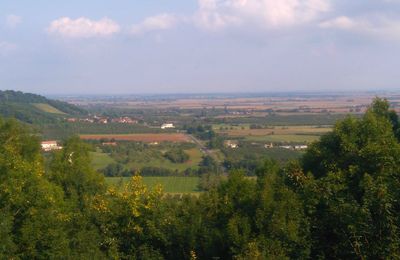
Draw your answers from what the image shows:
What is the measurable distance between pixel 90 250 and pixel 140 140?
63.1 m

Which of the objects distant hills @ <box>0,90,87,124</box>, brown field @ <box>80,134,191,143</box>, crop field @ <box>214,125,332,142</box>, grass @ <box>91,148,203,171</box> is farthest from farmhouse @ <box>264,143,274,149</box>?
distant hills @ <box>0,90,87,124</box>

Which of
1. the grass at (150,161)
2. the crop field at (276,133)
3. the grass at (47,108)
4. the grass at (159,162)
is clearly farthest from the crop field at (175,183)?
the grass at (47,108)

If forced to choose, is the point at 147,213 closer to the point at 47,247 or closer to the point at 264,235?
the point at 47,247

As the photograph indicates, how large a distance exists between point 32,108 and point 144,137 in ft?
124

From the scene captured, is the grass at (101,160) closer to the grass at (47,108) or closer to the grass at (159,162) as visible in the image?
the grass at (159,162)

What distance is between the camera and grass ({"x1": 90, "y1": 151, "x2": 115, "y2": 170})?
53.2 metres

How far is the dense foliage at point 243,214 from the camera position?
44.6 ft

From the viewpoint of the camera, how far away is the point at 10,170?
59.5 feet

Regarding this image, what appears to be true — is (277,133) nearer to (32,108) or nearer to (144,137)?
(144,137)

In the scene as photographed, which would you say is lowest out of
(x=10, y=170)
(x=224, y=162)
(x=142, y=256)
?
(x=224, y=162)

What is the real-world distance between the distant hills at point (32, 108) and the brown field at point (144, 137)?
56.1 feet

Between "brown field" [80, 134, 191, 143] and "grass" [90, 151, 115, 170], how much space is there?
1371 cm

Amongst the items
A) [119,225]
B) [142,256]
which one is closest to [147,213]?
[119,225]

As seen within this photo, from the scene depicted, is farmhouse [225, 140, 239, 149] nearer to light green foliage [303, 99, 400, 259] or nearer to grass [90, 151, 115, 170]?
grass [90, 151, 115, 170]
